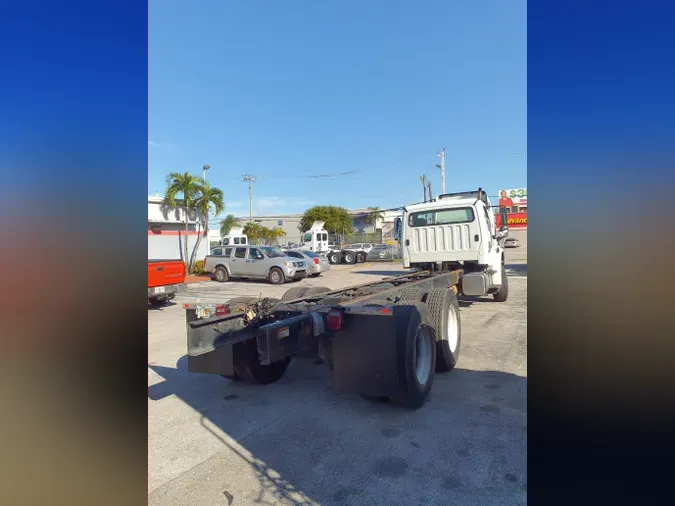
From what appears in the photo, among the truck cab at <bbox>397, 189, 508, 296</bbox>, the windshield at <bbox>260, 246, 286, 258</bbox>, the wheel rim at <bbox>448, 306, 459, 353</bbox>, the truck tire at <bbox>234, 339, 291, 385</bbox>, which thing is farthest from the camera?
the windshield at <bbox>260, 246, 286, 258</bbox>

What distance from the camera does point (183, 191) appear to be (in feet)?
86.2

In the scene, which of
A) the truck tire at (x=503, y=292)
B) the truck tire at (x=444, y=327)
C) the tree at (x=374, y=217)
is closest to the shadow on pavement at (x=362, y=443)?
the truck tire at (x=444, y=327)

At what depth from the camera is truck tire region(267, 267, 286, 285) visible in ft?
59.0

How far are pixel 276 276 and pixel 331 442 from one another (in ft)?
47.6

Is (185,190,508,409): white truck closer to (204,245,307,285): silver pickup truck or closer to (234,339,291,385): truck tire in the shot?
(234,339,291,385): truck tire

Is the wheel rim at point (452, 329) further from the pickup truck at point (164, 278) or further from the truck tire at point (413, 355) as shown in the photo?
the pickup truck at point (164, 278)

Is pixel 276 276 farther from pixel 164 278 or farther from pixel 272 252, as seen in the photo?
pixel 164 278

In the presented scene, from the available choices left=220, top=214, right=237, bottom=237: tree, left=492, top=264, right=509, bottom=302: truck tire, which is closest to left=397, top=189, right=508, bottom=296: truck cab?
left=492, top=264, right=509, bottom=302: truck tire

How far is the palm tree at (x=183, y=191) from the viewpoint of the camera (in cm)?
2592

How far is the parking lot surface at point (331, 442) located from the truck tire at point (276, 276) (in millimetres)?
11927

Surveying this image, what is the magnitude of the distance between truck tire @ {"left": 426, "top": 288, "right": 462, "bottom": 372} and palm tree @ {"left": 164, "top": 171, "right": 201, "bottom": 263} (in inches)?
880

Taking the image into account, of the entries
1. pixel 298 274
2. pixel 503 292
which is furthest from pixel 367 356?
pixel 298 274

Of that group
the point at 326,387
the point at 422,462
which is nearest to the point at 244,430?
the point at 326,387
